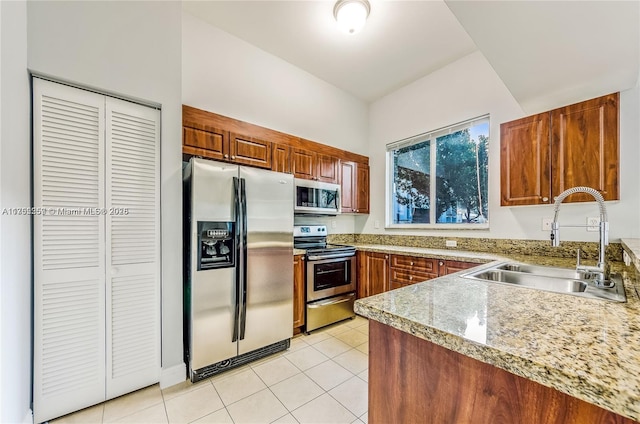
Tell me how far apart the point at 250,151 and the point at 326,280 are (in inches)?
64.1

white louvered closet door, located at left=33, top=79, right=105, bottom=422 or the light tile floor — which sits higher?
white louvered closet door, located at left=33, top=79, right=105, bottom=422

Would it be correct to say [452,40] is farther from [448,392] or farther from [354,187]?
[448,392]

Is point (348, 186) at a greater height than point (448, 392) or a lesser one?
greater

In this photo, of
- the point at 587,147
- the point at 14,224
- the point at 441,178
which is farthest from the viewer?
the point at 441,178

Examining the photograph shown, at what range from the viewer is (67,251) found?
1688mm

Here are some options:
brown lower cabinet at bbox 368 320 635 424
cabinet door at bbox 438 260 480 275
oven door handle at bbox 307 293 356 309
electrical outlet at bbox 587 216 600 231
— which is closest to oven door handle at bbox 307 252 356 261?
oven door handle at bbox 307 293 356 309

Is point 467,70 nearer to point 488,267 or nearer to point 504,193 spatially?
point 504,193

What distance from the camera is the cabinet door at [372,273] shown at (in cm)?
309

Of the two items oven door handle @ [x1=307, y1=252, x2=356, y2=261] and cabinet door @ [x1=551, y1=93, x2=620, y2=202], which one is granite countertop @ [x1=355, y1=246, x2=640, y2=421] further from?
oven door handle @ [x1=307, y1=252, x2=356, y2=261]

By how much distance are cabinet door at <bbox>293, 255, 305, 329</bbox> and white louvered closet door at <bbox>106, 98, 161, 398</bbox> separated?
1.21m

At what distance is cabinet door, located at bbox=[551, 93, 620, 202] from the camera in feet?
6.24

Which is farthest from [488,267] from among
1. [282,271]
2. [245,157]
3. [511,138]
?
[245,157]

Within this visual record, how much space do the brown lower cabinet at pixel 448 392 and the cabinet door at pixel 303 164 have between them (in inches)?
91.9

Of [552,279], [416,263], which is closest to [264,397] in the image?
[416,263]
